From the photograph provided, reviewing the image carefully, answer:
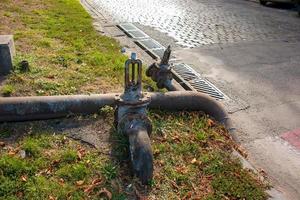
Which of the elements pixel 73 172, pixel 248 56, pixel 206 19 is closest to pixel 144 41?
pixel 248 56

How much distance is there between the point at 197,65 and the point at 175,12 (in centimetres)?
556

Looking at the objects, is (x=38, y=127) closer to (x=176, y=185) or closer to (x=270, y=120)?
(x=176, y=185)

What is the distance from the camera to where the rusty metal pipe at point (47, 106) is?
170 inches

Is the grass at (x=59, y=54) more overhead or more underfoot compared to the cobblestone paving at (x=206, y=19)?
more overhead

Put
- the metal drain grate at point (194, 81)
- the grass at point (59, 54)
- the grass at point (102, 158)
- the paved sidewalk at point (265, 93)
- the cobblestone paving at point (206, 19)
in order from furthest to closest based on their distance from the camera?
1. the cobblestone paving at point (206, 19)
2. the metal drain grate at point (194, 81)
3. the grass at point (59, 54)
4. the paved sidewalk at point (265, 93)
5. the grass at point (102, 158)

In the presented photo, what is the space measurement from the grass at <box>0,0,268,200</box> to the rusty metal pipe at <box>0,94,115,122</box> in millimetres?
109

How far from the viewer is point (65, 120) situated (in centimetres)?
463

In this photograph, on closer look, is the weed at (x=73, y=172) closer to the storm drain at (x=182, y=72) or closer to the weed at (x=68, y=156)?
the weed at (x=68, y=156)

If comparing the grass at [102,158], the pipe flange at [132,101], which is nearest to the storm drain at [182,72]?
the grass at [102,158]

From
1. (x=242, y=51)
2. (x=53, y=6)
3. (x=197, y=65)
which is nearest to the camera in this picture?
(x=197, y=65)

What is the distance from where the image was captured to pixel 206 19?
11523mm

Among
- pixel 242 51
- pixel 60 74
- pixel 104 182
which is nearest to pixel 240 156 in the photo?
pixel 104 182

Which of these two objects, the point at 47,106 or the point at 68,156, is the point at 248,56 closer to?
the point at 47,106

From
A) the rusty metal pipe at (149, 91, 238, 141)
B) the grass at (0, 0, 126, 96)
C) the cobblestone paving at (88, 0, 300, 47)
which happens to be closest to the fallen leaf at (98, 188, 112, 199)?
the rusty metal pipe at (149, 91, 238, 141)
